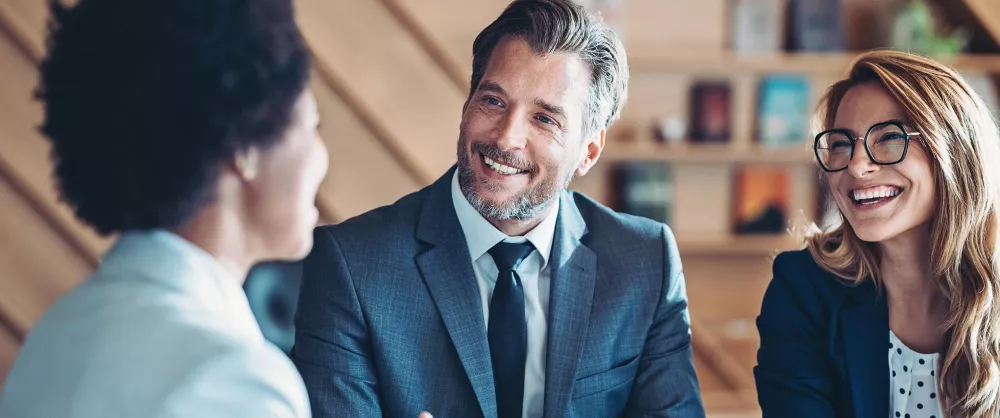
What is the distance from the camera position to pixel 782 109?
436 cm

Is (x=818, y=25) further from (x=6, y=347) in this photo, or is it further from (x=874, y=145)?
(x=6, y=347)

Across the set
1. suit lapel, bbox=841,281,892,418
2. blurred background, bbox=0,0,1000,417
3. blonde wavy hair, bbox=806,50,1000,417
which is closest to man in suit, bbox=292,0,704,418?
suit lapel, bbox=841,281,892,418

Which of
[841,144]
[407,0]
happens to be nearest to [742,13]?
[407,0]

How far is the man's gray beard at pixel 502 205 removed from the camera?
1.79 meters

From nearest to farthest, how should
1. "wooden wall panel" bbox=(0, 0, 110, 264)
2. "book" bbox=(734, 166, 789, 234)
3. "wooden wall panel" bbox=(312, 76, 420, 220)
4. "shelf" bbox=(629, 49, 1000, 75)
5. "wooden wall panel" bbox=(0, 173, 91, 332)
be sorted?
"wooden wall panel" bbox=(0, 0, 110, 264), "wooden wall panel" bbox=(0, 173, 91, 332), "wooden wall panel" bbox=(312, 76, 420, 220), "shelf" bbox=(629, 49, 1000, 75), "book" bbox=(734, 166, 789, 234)

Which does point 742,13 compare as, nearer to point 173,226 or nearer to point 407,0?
point 407,0

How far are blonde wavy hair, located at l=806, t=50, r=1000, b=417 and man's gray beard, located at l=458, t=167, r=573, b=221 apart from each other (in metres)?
0.67

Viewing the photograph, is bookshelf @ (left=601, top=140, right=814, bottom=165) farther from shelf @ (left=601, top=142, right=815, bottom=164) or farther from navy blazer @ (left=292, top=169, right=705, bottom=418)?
navy blazer @ (left=292, top=169, right=705, bottom=418)

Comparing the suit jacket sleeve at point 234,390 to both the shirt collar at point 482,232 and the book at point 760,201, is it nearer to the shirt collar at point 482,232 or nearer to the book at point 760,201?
the shirt collar at point 482,232

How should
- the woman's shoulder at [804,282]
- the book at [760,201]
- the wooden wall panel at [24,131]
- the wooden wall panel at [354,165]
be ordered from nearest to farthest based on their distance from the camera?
the woman's shoulder at [804,282], the wooden wall panel at [24,131], the wooden wall panel at [354,165], the book at [760,201]

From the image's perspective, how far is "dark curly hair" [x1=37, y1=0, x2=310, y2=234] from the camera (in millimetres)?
903

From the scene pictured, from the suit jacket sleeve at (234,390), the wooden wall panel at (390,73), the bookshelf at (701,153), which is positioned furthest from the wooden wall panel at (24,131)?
the suit jacket sleeve at (234,390)

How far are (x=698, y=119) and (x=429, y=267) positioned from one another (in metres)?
2.78

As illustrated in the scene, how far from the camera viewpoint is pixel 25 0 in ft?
12.0
